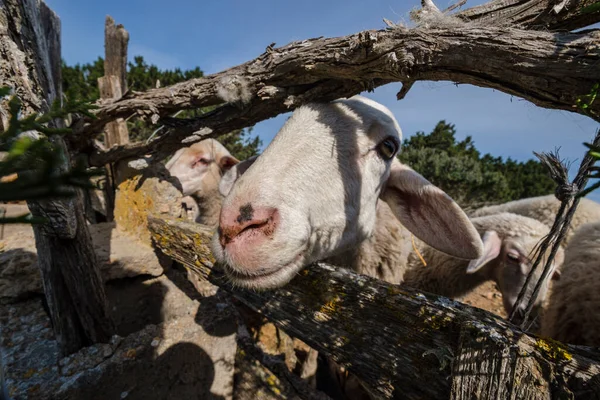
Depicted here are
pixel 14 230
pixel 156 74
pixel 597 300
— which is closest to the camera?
pixel 597 300

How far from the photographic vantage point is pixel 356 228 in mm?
2295

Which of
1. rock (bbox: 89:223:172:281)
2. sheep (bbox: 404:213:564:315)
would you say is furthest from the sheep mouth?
rock (bbox: 89:223:172:281)

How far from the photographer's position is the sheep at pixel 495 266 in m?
3.41

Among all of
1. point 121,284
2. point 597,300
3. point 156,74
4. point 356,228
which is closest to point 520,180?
point 597,300

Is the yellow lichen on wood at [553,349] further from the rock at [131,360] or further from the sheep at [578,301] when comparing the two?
the rock at [131,360]

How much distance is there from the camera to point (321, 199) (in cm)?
187

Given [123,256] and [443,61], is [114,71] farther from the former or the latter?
[443,61]

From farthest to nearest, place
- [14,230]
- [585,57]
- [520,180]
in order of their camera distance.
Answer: [520,180] → [14,230] → [585,57]

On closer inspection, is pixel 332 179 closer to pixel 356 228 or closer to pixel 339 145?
pixel 339 145

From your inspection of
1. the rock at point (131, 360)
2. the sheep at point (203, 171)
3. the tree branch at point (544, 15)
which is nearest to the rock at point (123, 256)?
the rock at point (131, 360)

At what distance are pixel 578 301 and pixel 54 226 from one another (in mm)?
4343

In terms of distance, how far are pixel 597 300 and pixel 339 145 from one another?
232 cm

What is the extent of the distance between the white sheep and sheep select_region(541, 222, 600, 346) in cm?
94

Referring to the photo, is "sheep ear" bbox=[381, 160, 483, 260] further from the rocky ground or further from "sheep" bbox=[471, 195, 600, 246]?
"sheep" bbox=[471, 195, 600, 246]
